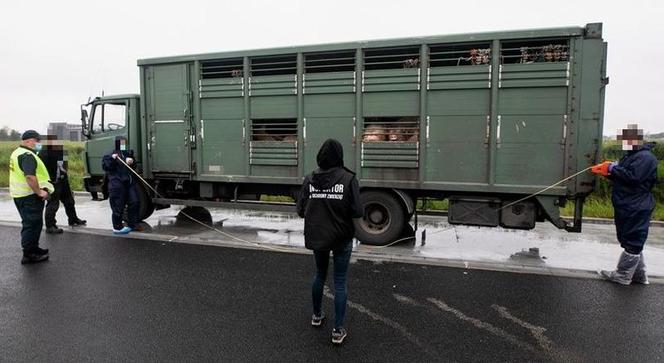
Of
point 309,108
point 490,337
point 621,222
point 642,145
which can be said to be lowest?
point 490,337

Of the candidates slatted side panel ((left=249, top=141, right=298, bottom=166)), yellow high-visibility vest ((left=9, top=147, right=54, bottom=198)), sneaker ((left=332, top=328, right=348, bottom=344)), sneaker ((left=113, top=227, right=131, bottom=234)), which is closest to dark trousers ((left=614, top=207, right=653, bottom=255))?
sneaker ((left=332, top=328, right=348, bottom=344))

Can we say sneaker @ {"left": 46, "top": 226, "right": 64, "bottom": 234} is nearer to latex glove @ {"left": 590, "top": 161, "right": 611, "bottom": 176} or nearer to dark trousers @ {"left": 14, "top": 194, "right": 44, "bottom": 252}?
dark trousers @ {"left": 14, "top": 194, "right": 44, "bottom": 252}

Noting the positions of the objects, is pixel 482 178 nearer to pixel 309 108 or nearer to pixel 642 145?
pixel 642 145

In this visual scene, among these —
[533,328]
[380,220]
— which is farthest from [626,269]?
[380,220]

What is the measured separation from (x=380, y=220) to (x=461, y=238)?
147 cm

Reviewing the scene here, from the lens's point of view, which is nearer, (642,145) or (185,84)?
(642,145)

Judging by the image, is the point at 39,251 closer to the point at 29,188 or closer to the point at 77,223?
the point at 29,188

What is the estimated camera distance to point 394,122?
7.15 metres

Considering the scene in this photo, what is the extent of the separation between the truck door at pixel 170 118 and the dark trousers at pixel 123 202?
0.70 m

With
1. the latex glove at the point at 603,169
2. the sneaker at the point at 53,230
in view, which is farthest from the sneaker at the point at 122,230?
the latex glove at the point at 603,169

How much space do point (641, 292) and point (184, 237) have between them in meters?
6.41

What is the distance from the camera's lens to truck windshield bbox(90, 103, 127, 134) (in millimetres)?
9117

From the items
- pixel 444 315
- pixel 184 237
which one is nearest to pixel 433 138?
pixel 444 315

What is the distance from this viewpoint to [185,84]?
27.5ft
